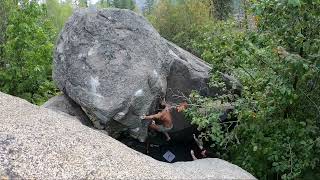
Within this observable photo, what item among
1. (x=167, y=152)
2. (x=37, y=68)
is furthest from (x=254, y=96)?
(x=37, y=68)

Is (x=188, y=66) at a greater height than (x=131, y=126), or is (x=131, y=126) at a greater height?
(x=188, y=66)

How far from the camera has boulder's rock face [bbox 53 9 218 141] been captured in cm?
597

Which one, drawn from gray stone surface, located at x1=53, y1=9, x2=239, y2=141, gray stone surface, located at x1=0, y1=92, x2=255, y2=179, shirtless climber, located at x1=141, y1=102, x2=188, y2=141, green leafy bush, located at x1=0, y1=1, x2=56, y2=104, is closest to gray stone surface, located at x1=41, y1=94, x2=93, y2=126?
gray stone surface, located at x1=53, y1=9, x2=239, y2=141

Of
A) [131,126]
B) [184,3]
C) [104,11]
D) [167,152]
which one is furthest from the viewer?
[184,3]

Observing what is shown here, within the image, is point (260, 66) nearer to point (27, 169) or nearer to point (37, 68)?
point (27, 169)

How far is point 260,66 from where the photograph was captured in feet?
17.7

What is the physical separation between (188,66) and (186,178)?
300 cm

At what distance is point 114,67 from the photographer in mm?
6109

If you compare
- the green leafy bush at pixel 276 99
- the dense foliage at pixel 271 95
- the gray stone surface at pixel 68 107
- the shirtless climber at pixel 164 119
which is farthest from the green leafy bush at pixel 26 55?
the green leafy bush at pixel 276 99

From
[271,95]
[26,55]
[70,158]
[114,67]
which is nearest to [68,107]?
[114,67]

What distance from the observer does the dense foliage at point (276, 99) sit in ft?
15.7

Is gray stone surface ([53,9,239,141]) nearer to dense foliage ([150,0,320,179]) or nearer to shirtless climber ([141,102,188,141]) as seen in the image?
shirtless climber ([141,102,188,141])

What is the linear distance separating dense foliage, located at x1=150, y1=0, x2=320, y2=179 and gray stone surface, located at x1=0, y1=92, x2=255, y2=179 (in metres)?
0.58

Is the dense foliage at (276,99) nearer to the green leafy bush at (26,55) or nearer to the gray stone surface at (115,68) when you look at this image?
the gray stone surface at (115,68)
